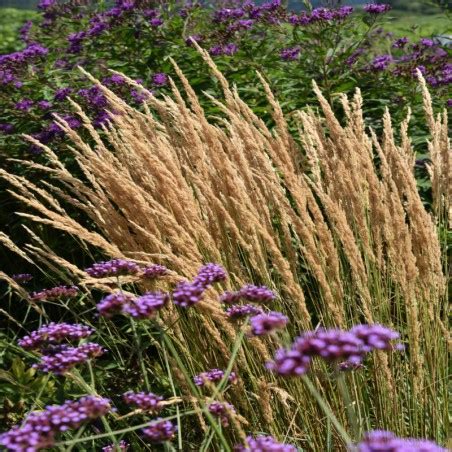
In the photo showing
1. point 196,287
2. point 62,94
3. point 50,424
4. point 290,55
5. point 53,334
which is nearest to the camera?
point 50,424

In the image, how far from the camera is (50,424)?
4.42ft

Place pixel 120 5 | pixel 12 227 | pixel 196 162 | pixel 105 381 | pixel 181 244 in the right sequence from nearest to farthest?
pixel 181 244 < pixel 196 162 < pixel 105 381 < pixel 12 227 < pixel 120 5

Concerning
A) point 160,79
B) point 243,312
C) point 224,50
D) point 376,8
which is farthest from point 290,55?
point 243,312

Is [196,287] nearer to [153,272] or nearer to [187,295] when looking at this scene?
[187,295]

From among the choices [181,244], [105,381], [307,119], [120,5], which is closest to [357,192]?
[307,119]

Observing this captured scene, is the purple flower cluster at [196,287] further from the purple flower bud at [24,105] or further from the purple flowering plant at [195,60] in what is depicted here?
the purple flower bud at [24,105]

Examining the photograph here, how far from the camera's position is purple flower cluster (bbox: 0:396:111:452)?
1.29 meters

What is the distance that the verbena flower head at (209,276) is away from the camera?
1.64m

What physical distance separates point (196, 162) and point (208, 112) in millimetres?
1277

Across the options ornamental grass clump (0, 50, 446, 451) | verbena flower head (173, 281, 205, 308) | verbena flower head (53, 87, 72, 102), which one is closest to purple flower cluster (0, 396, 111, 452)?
verbena flower head (173, 281, 205, 308)

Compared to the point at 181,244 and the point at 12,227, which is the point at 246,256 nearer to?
the point at 181,244

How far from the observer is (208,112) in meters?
3.68

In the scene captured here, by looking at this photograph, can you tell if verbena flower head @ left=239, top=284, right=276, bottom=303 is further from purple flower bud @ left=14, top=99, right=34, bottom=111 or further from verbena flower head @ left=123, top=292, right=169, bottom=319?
purple flower bud @ left=14, top=99, right=34, bottom=111

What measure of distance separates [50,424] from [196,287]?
1.30ft
